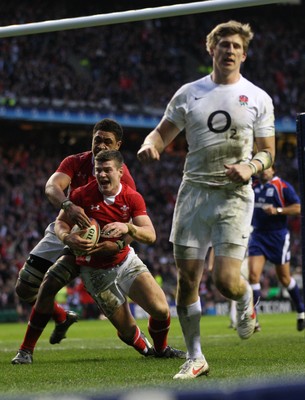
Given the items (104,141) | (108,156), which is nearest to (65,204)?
(108,156)

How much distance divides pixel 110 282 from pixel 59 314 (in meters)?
1.37

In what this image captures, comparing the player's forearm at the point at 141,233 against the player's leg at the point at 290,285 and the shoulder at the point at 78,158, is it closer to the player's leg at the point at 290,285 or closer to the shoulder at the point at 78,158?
the shoulder at the point at 78,158

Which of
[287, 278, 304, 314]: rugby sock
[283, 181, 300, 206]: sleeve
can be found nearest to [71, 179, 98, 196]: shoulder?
[283, 181, 300, 206]: sleeve

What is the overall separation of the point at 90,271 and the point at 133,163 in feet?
86.9

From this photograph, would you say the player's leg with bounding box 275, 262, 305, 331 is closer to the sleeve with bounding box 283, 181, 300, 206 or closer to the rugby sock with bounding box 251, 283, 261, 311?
the rugby sock with bounding box 251, 283, 261, 311

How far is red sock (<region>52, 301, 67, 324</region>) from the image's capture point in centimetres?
900

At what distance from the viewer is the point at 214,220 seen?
6430 mm

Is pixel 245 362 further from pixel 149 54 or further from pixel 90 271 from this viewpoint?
pixel 149 54

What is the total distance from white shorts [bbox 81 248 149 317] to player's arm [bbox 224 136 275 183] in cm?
199

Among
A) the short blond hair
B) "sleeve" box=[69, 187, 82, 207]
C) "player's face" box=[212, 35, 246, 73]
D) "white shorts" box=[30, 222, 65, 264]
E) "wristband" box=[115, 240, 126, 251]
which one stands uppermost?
the short blond hair

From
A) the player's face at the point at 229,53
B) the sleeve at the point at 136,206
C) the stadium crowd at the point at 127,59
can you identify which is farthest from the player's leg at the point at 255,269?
the stadium crowd at the point at 127,59

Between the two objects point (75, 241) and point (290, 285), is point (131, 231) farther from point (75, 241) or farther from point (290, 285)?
point (290, 285)

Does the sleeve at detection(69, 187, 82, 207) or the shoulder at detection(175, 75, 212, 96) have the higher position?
the shoulder at detection(175, 75, 212, 96)

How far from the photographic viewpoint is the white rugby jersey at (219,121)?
640cm
